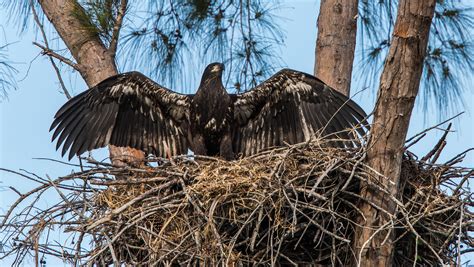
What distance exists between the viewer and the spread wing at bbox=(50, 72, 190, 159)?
616 cm

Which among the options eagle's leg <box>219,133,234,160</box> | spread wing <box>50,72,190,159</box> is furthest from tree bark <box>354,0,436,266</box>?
spread wing <box>50,72,190,159</box>

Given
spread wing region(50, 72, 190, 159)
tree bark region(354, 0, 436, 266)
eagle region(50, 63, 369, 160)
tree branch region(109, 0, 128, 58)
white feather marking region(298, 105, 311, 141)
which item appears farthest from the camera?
tree branch region(109, 0, 128, 58)

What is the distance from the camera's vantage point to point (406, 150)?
5.12 m

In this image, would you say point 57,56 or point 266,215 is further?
point 57,56

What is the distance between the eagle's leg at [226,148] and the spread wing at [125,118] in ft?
1.07

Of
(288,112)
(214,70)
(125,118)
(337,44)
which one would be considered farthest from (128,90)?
(337,44)

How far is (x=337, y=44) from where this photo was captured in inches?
250

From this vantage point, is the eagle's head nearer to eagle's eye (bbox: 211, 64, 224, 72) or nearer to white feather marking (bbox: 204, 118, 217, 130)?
eagle's eye (bbox: 211, 64, 224, 72)

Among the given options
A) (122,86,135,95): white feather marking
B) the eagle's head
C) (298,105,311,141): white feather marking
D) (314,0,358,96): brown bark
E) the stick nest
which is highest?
(314,0,358,96): brown bark

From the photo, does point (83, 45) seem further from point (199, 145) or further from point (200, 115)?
point (199, 145)

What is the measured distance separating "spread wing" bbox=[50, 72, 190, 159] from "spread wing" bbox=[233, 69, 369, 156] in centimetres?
45

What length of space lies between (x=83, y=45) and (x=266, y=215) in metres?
2.19

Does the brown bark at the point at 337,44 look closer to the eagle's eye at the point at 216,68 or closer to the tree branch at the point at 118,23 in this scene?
the eagle's eye at the point at 216,68

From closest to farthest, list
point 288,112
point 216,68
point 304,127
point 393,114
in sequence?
1. point 393,114
2. point 304,127
3. point 288,112
4. point 216,68
